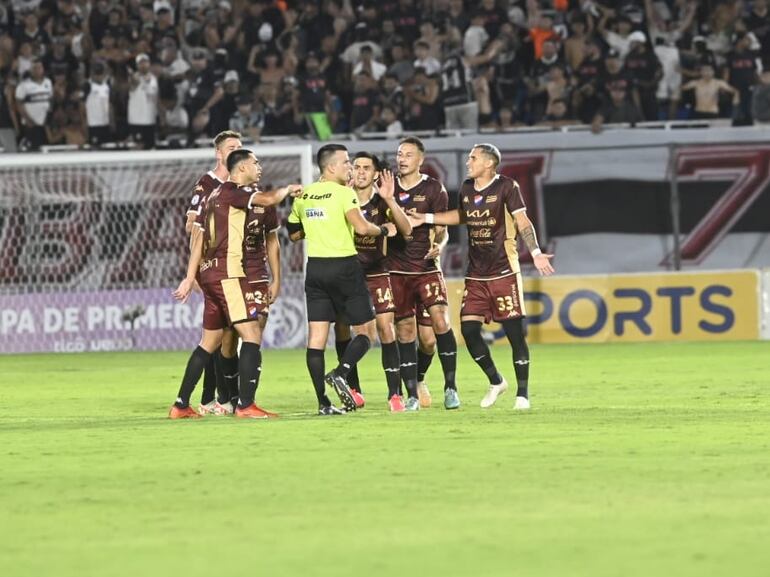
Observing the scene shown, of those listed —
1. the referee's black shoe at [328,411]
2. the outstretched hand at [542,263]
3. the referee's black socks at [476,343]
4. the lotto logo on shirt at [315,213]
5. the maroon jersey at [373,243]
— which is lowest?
the referee's black shoe at [328,411]

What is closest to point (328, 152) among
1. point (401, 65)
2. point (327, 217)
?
point (327, 217)

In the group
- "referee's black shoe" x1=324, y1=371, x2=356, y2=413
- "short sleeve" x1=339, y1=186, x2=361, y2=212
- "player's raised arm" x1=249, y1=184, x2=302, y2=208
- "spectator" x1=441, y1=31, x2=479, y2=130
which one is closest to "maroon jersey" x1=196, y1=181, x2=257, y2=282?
"player's raised arm" x1=249, y1=184, x2=302, y2=208

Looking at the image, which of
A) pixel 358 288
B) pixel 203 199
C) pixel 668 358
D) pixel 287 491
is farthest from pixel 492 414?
pixel 668 358

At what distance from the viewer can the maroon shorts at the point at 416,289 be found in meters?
13.5

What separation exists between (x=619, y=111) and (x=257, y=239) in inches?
488

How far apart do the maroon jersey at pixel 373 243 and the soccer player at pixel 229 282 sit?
1.01 metres

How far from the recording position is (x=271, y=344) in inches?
951

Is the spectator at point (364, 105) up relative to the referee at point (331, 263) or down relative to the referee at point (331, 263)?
up

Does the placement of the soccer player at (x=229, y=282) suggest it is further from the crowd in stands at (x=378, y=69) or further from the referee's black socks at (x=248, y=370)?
the crowd in stands at (x=378, y=69)

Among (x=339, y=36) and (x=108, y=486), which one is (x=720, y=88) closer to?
(x=339, y=36)

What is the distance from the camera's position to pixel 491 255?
1306 centimetres

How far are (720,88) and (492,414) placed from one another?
13350 millimetres

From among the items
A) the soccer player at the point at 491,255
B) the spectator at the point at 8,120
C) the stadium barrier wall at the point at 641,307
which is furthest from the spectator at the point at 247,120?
the soccer player at the point at 491,255

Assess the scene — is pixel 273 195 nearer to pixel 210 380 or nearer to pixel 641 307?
pixel 210 380
